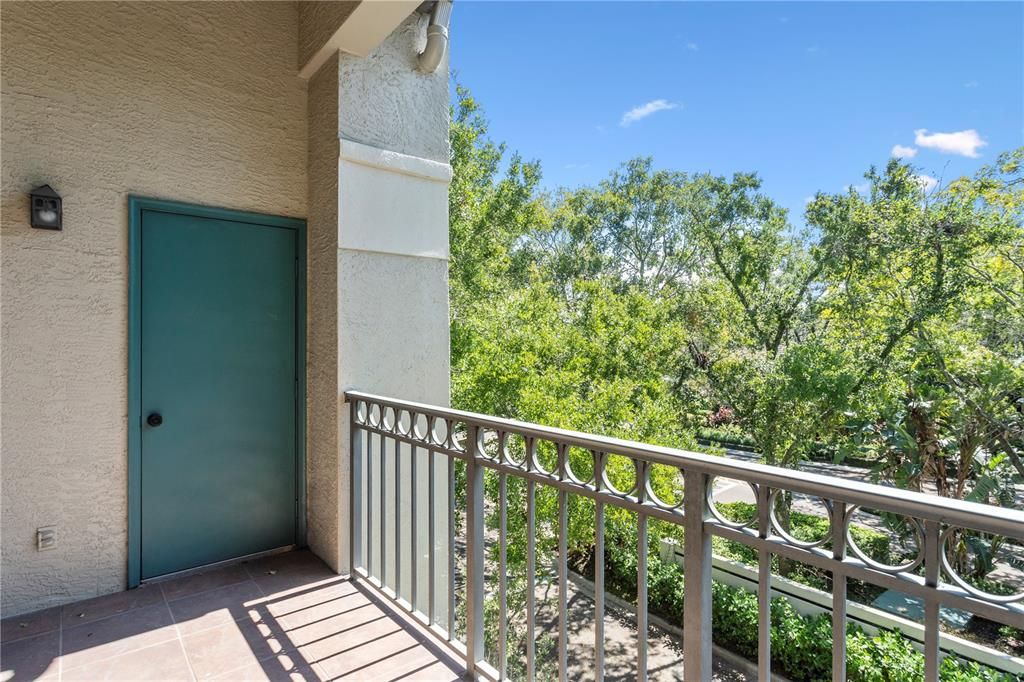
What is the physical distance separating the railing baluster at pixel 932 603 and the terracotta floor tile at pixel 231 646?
223 cm

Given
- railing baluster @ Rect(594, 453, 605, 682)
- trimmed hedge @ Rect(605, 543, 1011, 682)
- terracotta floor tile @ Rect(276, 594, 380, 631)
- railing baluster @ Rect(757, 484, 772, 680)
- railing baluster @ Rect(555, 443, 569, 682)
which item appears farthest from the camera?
trimmed hedge @ Rect(605, 543, 1011, 682)

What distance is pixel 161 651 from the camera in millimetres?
2213

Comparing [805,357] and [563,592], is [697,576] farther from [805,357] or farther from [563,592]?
[805,357]

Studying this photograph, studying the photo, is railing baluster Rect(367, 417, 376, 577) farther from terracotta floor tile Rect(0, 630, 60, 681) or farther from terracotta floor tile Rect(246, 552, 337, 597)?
terracotta floor tile Rect(0, 630, 60, 681)

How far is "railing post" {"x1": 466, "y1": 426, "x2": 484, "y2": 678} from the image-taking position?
206cm

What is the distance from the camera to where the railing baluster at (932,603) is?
92cm

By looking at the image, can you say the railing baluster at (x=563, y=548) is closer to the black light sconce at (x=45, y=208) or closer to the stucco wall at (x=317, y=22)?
the stucco wall at (x=317, y=22)

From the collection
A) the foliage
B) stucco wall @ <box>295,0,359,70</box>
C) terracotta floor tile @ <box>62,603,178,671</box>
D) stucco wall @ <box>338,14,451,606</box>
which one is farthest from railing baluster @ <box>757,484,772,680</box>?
the foliage

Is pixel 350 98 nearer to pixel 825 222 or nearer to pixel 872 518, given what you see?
pixel 825 222

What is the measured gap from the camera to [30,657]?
2.16 metres

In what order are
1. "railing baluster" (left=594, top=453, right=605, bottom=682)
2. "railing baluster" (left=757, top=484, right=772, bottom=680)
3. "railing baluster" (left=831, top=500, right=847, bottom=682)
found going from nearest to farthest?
"railing baluster" (left=831, top=500, right=847, bottom=682), "railing baluster" (left=757, top=484, right=772, bottom=680), "railing baluster" (left=594, top=453, right=605, bottom=682)

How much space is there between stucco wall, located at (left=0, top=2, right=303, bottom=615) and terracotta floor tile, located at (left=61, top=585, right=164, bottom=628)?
7 centimetres

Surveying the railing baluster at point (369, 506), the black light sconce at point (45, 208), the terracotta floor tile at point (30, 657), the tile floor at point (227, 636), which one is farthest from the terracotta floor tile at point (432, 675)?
the black light sconce at point (45, 208)

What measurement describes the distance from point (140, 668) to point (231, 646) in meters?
0.32
